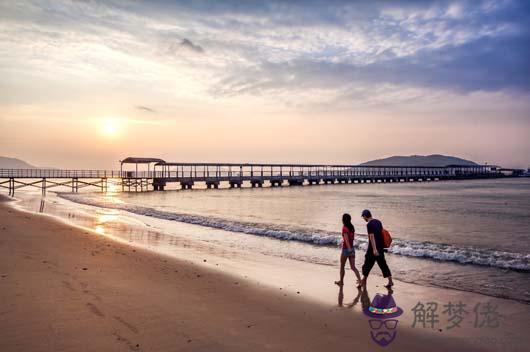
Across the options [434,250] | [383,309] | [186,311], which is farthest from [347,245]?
[434,250]

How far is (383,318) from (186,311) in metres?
3.10

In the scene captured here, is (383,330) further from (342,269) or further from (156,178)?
(156,178)

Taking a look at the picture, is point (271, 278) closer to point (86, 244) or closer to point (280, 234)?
point (86, 244)

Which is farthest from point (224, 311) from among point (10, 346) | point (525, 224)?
point (525, 224)

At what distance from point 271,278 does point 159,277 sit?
95.0 inches

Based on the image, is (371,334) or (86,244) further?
(86,244)

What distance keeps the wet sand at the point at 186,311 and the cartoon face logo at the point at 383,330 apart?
0.10 meters

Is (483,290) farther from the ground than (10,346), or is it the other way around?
(10,346)

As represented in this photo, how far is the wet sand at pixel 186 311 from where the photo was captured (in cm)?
484

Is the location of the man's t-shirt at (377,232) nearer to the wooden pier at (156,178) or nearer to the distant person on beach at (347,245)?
the distant person on beach at (347,245)

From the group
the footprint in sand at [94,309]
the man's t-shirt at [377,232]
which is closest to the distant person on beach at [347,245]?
the man's t-shirt at [377,232]

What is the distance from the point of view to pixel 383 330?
5.71m

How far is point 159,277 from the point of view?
8.11 meters

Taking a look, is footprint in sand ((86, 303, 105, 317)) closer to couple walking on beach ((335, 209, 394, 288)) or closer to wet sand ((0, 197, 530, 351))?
wet sand ((0, 197, 530, 351))
